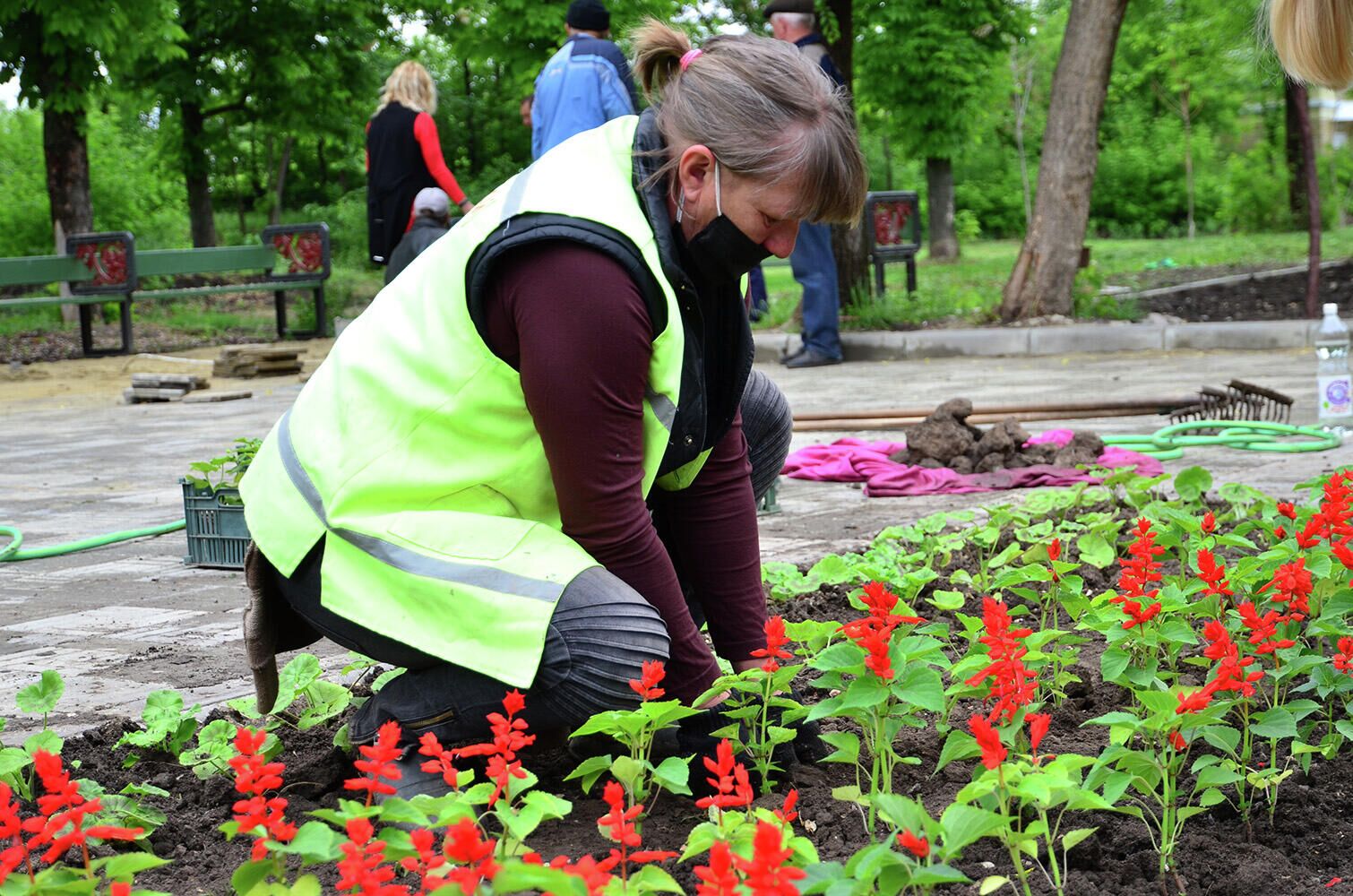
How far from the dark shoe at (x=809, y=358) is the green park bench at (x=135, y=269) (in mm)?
5512

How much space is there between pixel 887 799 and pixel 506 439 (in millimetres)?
1009

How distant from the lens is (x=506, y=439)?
2.41 metres

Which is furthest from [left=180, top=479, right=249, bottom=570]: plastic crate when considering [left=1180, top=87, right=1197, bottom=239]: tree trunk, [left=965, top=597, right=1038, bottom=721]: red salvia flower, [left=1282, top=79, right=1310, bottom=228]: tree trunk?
[left=1180, top=87, right=1197, bottom=239]: tree trunk

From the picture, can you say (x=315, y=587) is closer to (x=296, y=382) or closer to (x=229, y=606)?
(x=229, y=606)

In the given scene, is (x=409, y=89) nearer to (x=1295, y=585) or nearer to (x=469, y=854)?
(x=1295, y=585)

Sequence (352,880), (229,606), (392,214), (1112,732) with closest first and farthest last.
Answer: (352,880) < (1112,732) < (229,606) < (392,214)

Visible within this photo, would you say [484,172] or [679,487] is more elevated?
[484,172]

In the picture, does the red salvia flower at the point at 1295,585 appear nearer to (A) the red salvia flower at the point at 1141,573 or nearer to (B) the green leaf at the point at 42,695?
(A) the red salvia flower at the point at 1141,573

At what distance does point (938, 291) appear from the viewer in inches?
572

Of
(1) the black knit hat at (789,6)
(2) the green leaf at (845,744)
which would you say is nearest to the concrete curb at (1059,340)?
(1) the black knit hat at (789,6)

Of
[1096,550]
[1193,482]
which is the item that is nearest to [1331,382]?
[1193,482]

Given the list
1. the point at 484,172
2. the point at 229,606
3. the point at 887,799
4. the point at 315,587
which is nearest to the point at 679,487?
the point at 315,587

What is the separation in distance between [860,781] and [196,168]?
20578 millimetres

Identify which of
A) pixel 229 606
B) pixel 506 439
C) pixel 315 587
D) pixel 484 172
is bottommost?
pixel 229 606
